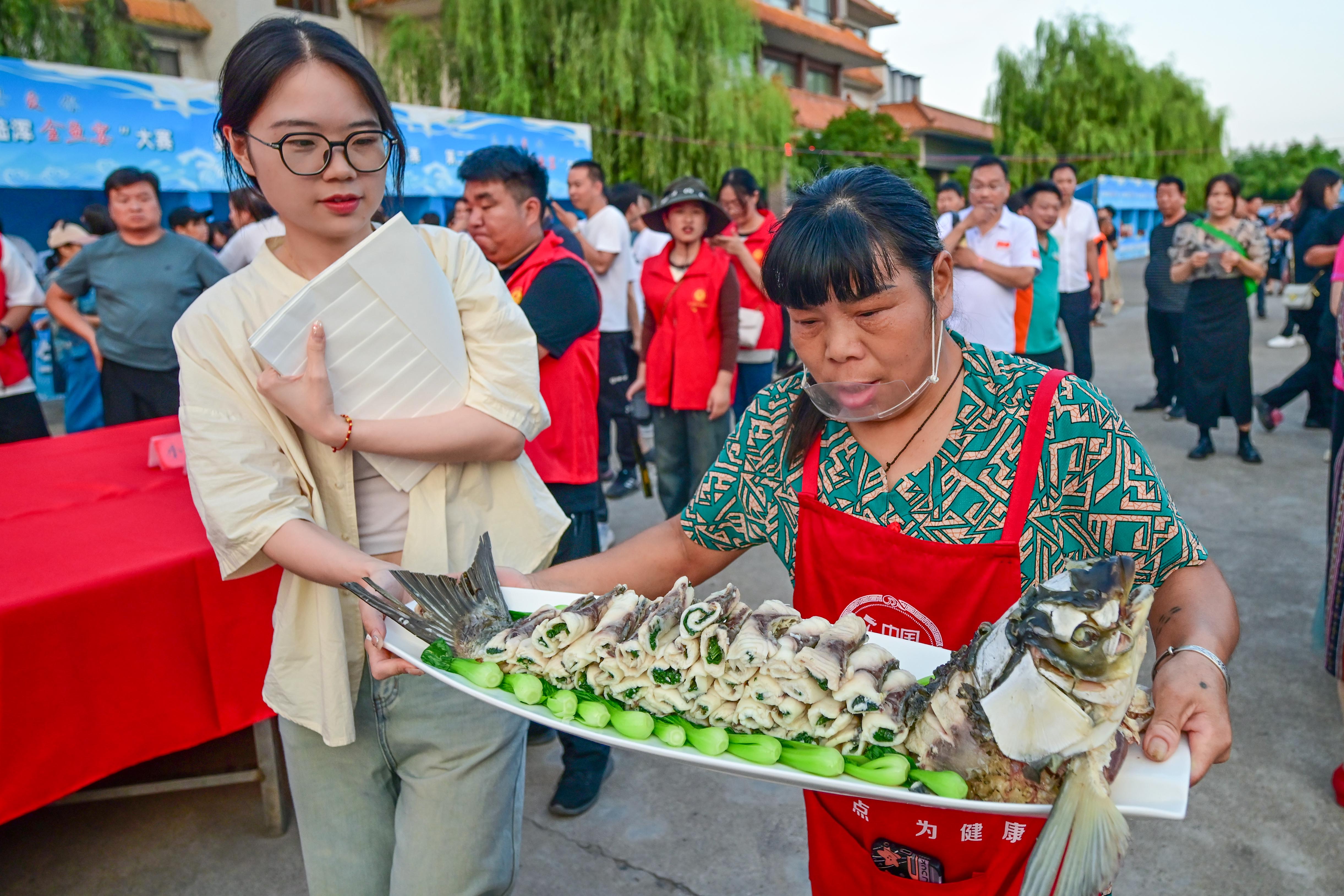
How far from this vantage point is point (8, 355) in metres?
4.64

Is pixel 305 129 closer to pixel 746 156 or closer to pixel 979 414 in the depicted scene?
pixel 979 414

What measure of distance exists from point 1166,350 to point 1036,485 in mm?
7421

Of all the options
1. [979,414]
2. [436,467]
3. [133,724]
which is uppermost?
[979,414]

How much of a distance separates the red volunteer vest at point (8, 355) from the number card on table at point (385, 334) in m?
4.23

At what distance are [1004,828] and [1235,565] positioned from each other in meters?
4.06

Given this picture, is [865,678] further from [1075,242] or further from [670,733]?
[1075,242]

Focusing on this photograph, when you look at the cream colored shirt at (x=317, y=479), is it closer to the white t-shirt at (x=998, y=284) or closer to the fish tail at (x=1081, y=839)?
the fish tail at (x=1081, y=839)

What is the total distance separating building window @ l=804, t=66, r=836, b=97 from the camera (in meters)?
28.2

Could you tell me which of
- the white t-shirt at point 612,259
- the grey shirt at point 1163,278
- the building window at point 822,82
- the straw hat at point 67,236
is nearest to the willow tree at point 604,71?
the straw hat at point 67,236

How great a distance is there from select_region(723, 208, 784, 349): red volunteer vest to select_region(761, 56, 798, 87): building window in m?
21.9

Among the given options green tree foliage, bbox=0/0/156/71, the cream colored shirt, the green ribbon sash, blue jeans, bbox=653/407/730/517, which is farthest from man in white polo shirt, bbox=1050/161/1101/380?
green tree foliage, bbox=0/0/156/71

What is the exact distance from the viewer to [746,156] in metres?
16.4

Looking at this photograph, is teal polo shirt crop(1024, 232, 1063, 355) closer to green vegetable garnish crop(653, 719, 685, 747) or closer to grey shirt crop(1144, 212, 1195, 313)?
grey shirt crop(1144, 212, 1195, 313)

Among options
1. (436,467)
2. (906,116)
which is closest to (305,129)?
(436,467)
